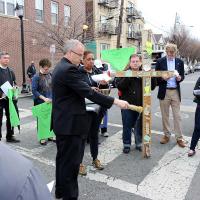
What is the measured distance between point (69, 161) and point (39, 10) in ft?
65.8

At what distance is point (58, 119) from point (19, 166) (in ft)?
7.69

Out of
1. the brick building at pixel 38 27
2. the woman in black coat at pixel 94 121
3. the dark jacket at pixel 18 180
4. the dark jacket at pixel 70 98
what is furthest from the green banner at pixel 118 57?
the brick building at pixel 38 27

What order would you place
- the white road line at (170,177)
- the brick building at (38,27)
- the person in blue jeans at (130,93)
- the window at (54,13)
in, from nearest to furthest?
the white road line at (170,177)
the person in blue jeans at (130,93)
the brick building at (38,27)
the window at (54,13)

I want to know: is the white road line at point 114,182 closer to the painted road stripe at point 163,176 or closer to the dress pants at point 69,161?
the painted road stripe at point 163,176

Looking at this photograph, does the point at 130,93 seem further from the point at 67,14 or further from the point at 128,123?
the point at 67,14

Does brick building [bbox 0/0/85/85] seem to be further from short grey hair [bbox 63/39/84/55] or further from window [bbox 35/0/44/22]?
short grey hair [bbox 63/39/84/55]

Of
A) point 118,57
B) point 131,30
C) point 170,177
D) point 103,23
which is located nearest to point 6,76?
point 118,57

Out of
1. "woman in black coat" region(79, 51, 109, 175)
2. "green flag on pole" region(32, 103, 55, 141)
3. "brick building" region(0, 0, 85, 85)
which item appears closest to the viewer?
"woman in black coat" region(79, 51, 109, 175)

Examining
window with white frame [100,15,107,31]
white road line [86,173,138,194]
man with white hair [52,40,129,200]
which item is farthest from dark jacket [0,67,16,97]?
window with white frame [100,15,107,31]

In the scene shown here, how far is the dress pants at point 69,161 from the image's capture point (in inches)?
148

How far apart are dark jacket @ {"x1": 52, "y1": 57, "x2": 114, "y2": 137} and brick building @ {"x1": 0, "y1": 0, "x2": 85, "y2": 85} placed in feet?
52.0

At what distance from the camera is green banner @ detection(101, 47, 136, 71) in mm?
5711

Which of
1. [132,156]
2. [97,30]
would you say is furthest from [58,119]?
[97,30]

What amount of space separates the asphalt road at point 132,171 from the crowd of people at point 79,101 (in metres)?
0.23
